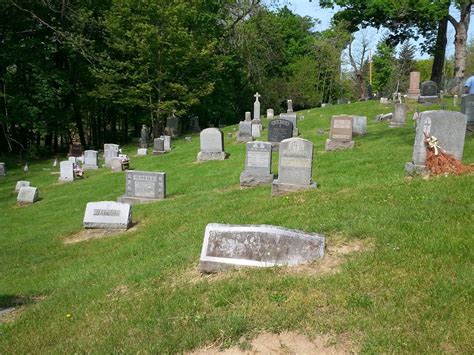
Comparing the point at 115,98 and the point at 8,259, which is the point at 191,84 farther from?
the point at 8,259

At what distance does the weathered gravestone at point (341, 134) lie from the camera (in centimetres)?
1571

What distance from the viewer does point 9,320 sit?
5.98m

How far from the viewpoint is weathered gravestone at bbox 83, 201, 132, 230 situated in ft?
33.5

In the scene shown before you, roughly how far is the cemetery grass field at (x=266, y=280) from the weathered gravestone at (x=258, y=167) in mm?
1072

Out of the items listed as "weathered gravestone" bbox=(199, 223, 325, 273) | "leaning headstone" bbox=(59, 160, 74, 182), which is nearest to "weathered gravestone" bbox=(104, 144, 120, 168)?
"leaning headstone" bbox=(59, 160, 74, 182)

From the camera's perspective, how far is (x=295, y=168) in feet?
34.1

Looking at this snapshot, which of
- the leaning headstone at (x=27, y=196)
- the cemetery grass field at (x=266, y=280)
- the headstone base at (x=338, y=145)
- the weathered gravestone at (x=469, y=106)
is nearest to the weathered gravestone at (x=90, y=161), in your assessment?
the leaning headstone at (x=27, y=196)

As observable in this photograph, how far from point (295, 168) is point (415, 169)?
103 inches

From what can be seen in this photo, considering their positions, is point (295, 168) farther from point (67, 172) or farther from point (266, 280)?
point (67, 172)

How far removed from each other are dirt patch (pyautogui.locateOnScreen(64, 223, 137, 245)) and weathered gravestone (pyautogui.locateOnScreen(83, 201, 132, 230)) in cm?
10

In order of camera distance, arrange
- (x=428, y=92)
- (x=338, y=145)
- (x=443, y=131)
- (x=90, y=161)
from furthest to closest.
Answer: (x=428, y=92) < (x=90, y=161) < (x=338, y=145) < (x=443, y=131)

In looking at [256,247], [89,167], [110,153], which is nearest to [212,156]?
[110,153]

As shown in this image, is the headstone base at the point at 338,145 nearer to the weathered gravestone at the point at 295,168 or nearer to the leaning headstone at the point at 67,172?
the weathered gravestone at the point at 295,168

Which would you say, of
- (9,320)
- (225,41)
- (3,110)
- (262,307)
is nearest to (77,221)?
(9,320)
